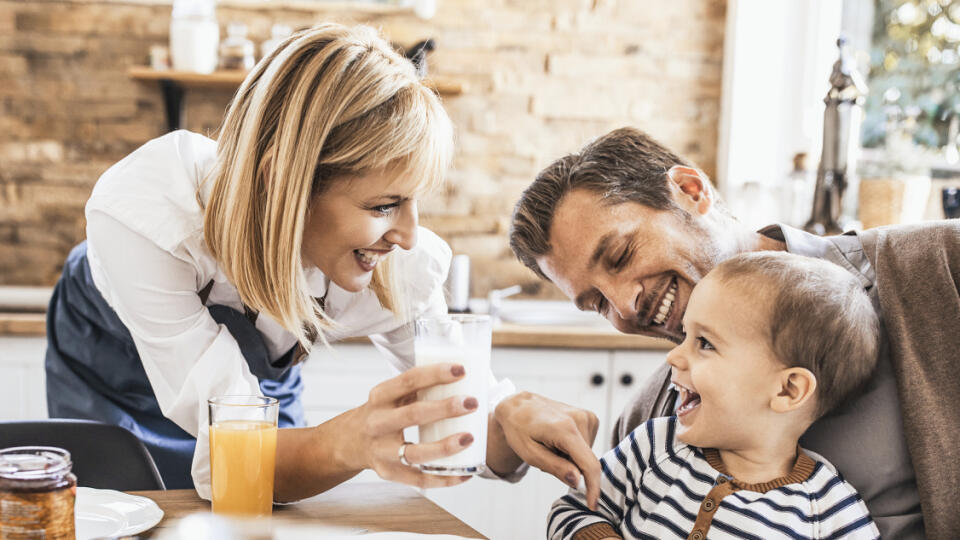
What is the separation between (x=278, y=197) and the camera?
143 cm

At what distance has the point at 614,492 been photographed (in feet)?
4.63

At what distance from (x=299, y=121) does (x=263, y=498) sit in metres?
0.56

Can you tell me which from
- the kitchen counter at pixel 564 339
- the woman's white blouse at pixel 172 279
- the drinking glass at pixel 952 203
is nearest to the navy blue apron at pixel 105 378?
the woman's white blouse at pixel 172 279

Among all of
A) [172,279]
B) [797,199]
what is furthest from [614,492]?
[797,199]

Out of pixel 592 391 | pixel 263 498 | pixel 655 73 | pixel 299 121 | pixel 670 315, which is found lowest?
pixel 592 391

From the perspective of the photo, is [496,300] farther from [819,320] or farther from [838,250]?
[819,320]

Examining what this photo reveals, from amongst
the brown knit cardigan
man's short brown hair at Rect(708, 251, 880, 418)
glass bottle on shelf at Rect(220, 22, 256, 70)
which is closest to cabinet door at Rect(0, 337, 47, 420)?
glass bottle on shelf at Rect(220, 22, 256, 70)

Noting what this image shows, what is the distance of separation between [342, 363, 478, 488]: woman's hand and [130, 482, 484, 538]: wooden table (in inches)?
2.6

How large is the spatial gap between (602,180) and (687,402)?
1.62ft

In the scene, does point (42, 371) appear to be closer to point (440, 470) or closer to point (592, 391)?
point (592, 391)

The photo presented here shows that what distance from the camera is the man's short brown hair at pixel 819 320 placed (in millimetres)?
1248

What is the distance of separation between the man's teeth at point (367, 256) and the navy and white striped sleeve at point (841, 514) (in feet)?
2.57

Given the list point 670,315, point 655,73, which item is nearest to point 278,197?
point 670,315

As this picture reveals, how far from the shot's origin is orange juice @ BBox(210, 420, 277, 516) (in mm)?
1198
